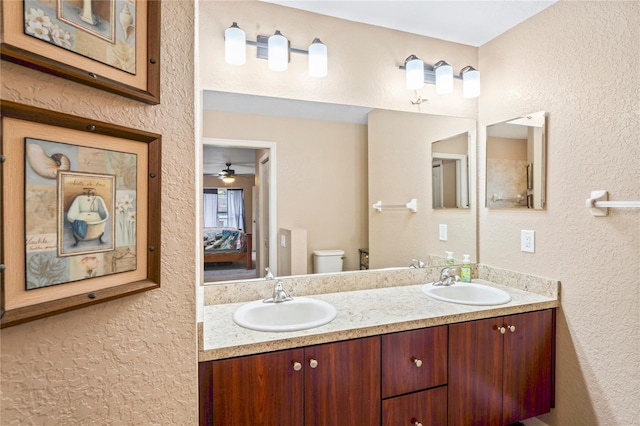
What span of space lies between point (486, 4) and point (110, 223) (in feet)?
6.92

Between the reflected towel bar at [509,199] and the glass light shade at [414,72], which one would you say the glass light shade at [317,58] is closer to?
the glass light shade at [414,72]

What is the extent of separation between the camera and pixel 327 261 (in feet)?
6.15

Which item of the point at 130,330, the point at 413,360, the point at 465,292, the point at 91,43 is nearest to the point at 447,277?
the point at 465,292

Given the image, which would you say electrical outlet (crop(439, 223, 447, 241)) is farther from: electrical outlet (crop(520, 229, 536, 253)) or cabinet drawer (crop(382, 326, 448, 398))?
cabinet drawer (crop(382, 326, 448, 398))

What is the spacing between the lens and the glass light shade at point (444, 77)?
80.0 inches

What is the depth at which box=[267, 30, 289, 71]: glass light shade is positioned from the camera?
5.53 ft

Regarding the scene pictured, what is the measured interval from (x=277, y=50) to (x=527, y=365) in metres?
2.10

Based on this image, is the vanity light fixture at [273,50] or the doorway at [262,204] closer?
the vanity light fixture at [273,50]

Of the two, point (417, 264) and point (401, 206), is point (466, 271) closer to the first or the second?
point (417, 264)

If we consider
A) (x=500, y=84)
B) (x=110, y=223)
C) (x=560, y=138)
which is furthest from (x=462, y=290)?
(x=110, y=223)

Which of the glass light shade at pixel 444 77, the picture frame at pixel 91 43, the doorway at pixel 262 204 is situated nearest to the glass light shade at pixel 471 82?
the glass light shade at pixel 444 77

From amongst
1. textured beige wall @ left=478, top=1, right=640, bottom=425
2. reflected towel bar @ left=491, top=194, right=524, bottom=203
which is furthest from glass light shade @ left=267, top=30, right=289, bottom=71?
reflected towel bar @ left=491, top=194, right=524, bottom=203

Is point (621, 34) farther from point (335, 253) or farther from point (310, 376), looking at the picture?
point (310, 376)

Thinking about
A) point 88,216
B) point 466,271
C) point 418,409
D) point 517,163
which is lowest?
point 418,409
